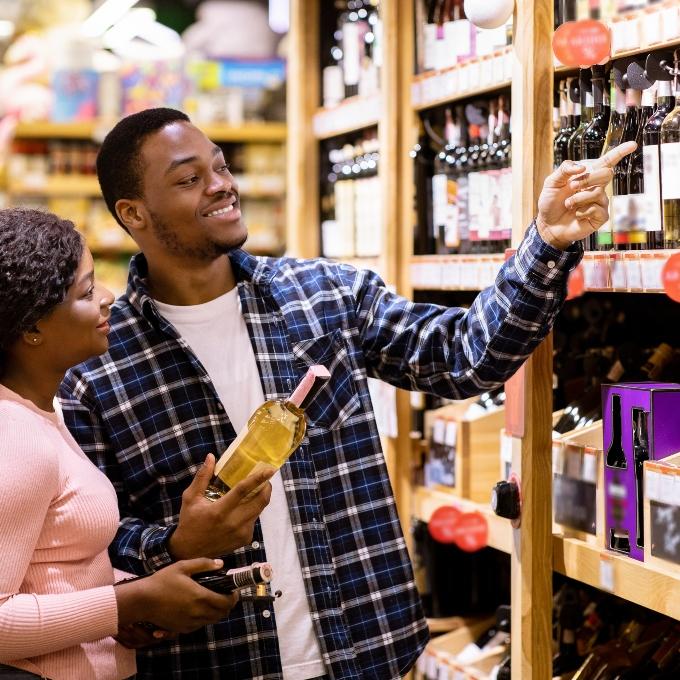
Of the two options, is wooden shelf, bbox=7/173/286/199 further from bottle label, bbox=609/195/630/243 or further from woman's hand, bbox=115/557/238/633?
woman's hand, bbox=115/557/238/633

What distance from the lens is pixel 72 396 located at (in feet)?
7.27

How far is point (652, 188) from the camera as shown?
212 cm

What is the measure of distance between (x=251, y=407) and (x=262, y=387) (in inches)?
1.9

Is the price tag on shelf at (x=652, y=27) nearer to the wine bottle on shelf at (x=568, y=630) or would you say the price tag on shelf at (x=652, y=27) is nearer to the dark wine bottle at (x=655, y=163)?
the dark wine bottle at (x=655, y=163)

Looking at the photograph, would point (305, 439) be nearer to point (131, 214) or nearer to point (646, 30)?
point (131, 214)

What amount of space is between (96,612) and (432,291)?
76.6 inches

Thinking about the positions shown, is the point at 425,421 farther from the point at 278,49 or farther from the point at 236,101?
the point at 278,49

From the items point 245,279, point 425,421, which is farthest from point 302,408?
point 425,421

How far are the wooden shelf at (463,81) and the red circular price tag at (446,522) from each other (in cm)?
107

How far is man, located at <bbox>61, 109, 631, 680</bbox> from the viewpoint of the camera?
2.13 m

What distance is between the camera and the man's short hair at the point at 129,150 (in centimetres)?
233

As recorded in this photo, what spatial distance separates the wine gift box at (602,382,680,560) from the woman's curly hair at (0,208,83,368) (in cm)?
110

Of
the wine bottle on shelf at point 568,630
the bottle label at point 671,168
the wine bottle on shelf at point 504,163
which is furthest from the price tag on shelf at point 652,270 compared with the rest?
the wine bottle on shelf at point 568,630

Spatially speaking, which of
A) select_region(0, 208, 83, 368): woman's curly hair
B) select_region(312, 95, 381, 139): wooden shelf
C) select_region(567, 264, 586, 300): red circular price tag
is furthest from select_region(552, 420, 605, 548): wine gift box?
select_region(312, 95, 381, 139): wooden shelf
